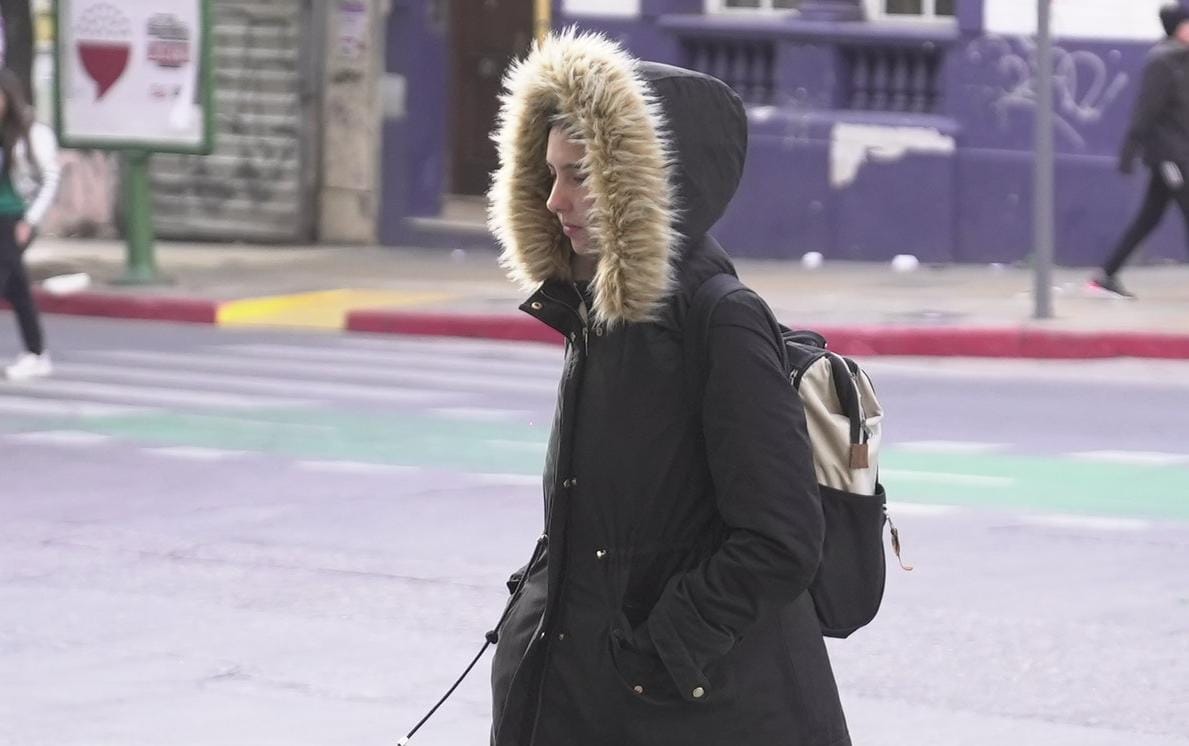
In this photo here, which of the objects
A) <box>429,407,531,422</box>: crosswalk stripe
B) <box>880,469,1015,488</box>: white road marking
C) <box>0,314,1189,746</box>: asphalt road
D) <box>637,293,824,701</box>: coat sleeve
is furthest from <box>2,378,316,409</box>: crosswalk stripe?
<box>637,293,824,701</box>: coat sleeve

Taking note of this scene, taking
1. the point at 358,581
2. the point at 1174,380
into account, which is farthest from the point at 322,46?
the point at 358,581

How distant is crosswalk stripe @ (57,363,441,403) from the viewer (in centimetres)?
1274

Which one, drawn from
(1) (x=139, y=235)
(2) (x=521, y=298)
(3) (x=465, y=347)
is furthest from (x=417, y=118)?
(3) (x=465, y=347)

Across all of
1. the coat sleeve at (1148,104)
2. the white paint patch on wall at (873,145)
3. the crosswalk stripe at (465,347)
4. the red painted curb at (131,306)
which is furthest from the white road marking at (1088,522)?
the white paint patch on wall at (873,145)

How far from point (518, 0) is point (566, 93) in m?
18.1

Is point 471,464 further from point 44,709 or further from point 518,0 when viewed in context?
point 518,0

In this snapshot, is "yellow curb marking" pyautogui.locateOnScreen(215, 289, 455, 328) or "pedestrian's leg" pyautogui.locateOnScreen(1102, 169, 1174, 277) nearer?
"pedestrian's leg" pyautogui.locateOnScreen(1102, 169, 1174, 277)

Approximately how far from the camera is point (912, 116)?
19.3 m

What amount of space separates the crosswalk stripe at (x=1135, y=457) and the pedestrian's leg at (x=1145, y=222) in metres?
5.59

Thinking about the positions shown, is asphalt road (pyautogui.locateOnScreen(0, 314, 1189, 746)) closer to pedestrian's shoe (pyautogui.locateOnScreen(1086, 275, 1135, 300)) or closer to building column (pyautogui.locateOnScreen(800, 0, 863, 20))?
pedestrian's shoe (pyautogui.locateOnScreen(1086, 275, 1135, 300))

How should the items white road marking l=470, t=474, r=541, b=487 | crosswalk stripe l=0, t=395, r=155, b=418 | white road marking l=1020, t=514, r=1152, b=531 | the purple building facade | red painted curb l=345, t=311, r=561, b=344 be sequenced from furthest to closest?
the purple building facade → red painted curb l=345, t=311, r=561, b=344 → crosswalk stripe l=0, t=395, r=155, b=418 → white road marking l=470, t=474, r=541, b=487 → white road marking l=1020, t=514, r=1152, b=531

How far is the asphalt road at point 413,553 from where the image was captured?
6.35 metres

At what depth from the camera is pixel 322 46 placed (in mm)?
21531

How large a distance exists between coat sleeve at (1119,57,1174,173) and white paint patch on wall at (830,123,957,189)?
302 cm
